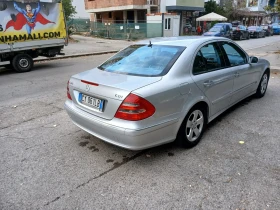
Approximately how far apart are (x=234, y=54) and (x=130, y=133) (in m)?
2.94

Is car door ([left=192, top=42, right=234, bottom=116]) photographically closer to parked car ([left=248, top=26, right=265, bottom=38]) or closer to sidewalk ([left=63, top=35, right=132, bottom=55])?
sidewalk ([left=63, top=35, right=132, bottom=55])

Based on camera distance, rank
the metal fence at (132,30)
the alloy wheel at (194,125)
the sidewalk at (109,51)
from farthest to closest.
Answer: the metal fence at (132,30)
the sidewalk at (109,51)
the alloy wheel at (194,125)

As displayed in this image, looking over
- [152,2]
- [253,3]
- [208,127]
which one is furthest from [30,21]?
[253,3]

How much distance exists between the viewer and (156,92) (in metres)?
2.98

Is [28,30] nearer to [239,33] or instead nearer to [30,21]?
[30,21]

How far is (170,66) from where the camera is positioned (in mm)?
3350

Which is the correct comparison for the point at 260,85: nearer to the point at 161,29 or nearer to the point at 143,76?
the point at 143,76

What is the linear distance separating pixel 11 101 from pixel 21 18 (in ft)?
16.6

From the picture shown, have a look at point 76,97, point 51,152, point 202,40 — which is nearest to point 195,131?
point 202,40

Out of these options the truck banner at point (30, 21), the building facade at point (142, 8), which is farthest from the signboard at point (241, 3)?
the truck banner at point (30, 21)

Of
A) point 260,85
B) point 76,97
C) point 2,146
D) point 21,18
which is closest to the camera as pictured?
point 76,97

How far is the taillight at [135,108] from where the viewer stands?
2.85 meters

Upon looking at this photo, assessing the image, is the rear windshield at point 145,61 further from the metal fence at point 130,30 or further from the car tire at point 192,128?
the metal fence at point 130,30

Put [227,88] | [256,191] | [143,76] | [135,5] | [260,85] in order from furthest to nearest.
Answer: [135,5] → [260,85] → [227,88] → [143,76] → [256,191]
